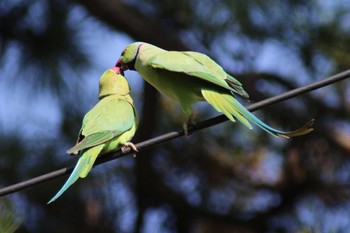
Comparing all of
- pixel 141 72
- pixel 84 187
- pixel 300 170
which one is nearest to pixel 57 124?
pixel 84 187

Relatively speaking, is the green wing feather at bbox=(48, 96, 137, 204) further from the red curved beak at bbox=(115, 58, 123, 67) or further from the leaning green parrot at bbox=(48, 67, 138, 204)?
the red curved beak at bbox=(115, 58, 123, 67)

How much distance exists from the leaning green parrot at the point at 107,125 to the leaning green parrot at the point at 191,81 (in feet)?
0.32

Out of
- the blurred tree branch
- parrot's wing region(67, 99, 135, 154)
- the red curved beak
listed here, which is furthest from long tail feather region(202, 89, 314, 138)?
the blurred tree branch

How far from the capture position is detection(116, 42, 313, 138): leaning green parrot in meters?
2.24

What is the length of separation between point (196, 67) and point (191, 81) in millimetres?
49

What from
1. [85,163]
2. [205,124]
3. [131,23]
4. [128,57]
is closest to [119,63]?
[128,57]

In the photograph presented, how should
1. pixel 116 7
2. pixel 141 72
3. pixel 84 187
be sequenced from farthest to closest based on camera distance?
pixel 84 187
pixel 116 7
pixel 141 72

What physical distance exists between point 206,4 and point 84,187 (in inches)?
43.6

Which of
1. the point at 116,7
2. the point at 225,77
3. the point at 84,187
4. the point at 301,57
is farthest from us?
the point at 301,57

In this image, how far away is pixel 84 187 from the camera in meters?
4.05

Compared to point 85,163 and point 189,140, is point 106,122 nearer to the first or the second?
point 85,163

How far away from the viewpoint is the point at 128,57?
8.32ft

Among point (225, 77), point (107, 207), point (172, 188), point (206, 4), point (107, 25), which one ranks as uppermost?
point (206, 4)

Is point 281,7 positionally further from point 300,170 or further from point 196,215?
point 196,215
